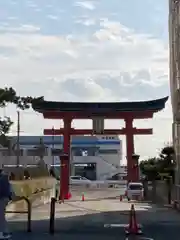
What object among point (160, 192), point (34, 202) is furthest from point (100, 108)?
point (34, 202)

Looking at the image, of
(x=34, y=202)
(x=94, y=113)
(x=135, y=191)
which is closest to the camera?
(x=34, y=202)

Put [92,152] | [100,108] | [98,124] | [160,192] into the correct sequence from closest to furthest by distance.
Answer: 1. [160,192]
2. [100,108]
3. [98,124]
4. [92,152]

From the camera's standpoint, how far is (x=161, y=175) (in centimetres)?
4878

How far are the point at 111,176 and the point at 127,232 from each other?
4164 inches

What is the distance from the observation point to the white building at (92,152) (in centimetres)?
12825

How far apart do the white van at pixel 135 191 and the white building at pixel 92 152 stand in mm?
70242

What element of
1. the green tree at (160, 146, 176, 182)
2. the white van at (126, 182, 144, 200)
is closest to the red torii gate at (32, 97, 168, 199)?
the white van at (126, 182, 144, 200)

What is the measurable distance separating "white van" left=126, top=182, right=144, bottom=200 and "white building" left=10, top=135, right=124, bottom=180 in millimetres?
70242

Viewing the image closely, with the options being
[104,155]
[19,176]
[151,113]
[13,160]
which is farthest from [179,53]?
[104,155]

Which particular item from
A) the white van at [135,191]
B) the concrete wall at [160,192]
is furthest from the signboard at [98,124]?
the concrete wall at [160,192]

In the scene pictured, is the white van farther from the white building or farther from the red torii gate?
the white building

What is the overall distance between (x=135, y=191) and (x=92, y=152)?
92909mm

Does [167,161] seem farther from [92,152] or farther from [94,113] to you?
[92,152]

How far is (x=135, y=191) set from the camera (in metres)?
53.5
